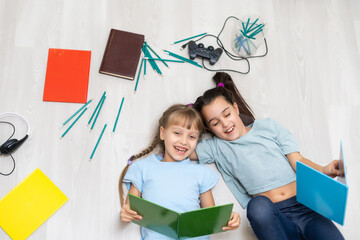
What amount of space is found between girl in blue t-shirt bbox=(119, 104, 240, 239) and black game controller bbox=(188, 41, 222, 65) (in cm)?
35

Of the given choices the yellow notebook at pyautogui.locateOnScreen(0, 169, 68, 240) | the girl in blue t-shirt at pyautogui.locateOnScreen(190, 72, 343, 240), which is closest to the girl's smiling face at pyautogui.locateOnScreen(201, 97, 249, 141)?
the girl in blue t-shirt at pyautogui.locateOnScreen(190, 72, 343, 240)

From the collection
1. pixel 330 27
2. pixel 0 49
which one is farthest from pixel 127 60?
pixel 330 27

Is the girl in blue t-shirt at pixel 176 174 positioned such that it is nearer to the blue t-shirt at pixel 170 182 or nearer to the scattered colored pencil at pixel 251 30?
the blue t-shirt at pixel 170 182

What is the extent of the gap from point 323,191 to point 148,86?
934 millimetres

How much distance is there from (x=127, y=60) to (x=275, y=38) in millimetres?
823

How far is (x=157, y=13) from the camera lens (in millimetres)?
1734

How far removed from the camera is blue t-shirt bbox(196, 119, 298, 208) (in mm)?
1360

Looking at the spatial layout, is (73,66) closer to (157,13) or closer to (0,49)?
(0,49)

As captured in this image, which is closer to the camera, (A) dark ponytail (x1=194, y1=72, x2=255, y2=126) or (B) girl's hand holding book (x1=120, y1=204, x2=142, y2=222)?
(B) girl's hand holding book (x1=120, y1=204, x2=142, y2=222)

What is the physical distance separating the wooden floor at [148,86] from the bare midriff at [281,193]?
18 centimetres

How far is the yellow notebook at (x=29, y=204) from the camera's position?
1.33 m

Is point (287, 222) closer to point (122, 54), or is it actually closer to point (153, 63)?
point (153, 63)

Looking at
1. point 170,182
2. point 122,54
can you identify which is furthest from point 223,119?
point 122,54

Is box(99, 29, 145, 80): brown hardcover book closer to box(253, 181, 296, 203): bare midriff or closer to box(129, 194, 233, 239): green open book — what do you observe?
box(129, 194, 233, 239): green open book
